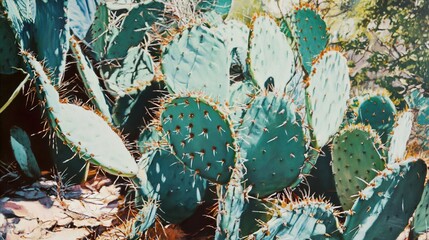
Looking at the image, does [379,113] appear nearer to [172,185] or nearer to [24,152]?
[172,185]

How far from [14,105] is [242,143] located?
0.84m

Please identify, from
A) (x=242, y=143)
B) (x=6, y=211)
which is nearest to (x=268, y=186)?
(x=242, y=143)

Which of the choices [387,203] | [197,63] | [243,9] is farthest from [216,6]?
[387,203]

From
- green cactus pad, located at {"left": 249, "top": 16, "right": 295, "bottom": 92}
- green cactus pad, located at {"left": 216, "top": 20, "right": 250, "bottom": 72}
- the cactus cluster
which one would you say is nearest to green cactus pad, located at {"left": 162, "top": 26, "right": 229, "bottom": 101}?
the cactus cluster

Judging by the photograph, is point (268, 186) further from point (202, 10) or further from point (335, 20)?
point (335, 20)

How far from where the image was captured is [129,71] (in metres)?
2.43

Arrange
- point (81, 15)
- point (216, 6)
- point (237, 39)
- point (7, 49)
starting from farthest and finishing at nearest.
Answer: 1. point (216, 6)
2. point (237, 39)
3. point (81, 15)
4. point (7, 49)

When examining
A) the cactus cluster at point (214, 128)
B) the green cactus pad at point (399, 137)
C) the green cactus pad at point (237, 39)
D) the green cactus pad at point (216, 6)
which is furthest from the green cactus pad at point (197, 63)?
the green cactus pad at point (216, 6)

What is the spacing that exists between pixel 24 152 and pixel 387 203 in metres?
1.24

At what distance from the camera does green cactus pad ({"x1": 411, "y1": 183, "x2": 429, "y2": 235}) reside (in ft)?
6.59

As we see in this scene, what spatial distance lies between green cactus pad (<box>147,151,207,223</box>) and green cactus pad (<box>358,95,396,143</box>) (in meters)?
0.85

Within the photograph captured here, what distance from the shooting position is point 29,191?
213cm

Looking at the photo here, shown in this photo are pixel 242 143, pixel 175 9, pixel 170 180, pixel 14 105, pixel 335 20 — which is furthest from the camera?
pixel 335 20

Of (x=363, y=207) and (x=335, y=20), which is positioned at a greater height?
(x=335, y=20)
